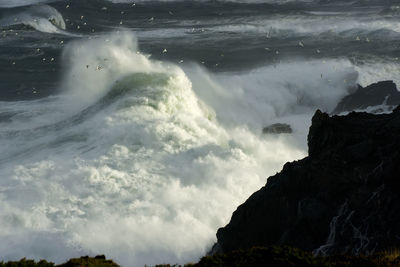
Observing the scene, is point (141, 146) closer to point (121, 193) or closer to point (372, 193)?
point (121, 193)

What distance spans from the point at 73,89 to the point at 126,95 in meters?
8.17

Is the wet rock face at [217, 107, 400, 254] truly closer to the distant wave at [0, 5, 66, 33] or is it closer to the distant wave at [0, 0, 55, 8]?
the distant wave at [0, 5, 66, 33]

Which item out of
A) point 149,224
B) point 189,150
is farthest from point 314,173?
point 189,150

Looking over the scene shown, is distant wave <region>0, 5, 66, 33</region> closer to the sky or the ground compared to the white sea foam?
closer to the sky

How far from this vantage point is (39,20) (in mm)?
58312

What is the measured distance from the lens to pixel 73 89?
3747 centimetres

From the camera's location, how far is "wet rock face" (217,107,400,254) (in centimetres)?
1321

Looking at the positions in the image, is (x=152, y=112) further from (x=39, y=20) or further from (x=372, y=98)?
(x=39, y=20)

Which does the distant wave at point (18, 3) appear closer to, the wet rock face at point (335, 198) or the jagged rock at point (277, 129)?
the jagged rock at point (277, 129)

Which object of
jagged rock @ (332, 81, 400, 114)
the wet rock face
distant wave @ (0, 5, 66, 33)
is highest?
distant wave @ (0, 5, 66, 33)

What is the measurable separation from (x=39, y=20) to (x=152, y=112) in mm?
35009

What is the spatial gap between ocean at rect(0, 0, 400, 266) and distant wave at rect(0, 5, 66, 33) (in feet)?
0.70

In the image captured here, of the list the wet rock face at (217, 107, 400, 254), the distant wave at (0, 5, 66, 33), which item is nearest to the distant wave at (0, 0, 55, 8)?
the distant wave at (0, 5, 66, 33)

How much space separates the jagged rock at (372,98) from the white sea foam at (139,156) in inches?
81.4
